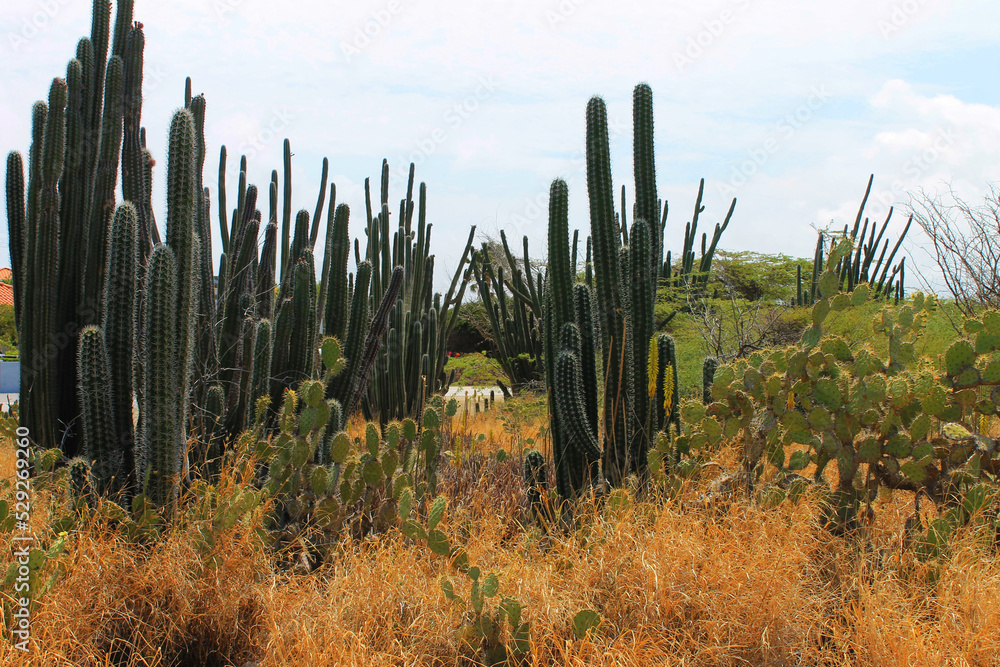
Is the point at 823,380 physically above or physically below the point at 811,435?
above

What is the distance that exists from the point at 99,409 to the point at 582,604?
2.33 metres

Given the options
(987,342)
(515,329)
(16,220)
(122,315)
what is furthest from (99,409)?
(515,329)

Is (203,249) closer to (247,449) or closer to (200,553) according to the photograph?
(247,449)

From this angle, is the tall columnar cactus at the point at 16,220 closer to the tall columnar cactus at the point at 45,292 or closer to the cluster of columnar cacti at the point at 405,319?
the tall columnar cactus at the point at 45,292

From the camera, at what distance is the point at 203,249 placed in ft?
13.7

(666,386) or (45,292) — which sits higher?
(45,292)

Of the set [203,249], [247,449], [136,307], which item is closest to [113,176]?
[203,249]

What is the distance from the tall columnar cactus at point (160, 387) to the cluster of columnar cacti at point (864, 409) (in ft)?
7.76

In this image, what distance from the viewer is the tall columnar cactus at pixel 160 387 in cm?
304

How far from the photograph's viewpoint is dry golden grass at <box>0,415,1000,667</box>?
7.66 feet

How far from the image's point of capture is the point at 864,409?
10.9ft

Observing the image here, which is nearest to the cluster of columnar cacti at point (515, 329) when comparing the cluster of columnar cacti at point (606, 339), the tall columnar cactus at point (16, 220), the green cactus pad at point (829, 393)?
the cluster of columnar cacti at point (606, 339)

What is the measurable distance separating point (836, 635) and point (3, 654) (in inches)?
103

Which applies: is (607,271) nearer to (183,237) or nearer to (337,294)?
(337,294)
